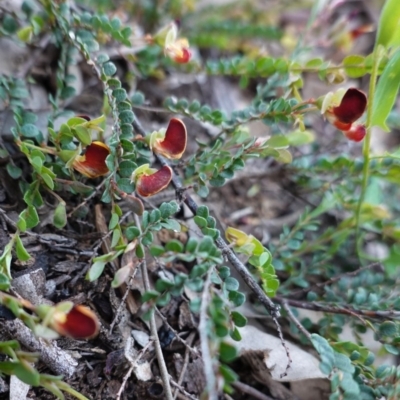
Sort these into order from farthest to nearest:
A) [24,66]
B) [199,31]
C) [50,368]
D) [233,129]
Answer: [199,31] < [24,66] < [233,129] < [50,368]

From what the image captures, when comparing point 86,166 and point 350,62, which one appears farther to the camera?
point 350,62

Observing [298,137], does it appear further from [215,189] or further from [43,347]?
[43,347]

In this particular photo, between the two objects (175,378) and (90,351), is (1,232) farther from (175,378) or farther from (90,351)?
(175,378)

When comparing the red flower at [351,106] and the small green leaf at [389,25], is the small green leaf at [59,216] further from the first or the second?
the small green leaf at [389,25]

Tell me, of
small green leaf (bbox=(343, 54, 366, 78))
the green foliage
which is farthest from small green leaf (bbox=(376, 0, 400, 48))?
small green leaf (bbox=(343, 54, 366, 78))

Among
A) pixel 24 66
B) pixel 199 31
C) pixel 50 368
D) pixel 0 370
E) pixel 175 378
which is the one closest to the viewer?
pixel 0 370

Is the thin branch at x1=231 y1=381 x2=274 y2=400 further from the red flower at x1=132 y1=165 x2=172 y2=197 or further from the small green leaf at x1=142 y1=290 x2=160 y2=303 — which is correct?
the red flower at x1=132 y1=165 x2=172 y2=197

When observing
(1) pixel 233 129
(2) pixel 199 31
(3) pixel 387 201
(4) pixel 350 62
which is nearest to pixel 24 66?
(1) pixel 233 129
